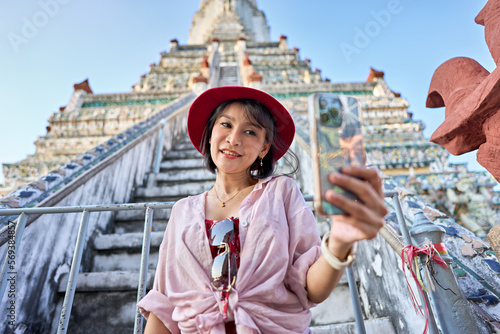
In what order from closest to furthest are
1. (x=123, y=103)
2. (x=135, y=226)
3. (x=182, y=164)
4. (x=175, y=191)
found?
(x=135, y=226)
(x=175, y=191)
(x=182, y=164)
(x=123, y=103)

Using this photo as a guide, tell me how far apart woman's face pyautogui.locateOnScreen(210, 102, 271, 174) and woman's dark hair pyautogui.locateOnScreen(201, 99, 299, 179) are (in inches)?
0.9

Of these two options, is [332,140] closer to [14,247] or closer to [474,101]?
[474,101]

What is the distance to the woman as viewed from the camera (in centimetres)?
74

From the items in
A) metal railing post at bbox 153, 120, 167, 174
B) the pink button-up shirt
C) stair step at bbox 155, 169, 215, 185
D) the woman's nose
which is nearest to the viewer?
the pink button-up shirt

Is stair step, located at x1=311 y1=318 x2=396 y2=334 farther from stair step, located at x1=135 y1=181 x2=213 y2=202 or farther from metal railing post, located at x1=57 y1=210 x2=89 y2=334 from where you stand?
stair step, located at x1=135 y1=181 x2=213 y2=202

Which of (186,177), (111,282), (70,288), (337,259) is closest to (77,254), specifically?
(70,288)

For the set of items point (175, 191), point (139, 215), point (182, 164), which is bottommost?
point (139, 215)

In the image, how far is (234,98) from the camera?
49.8 inches

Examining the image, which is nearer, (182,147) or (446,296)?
(446,296)

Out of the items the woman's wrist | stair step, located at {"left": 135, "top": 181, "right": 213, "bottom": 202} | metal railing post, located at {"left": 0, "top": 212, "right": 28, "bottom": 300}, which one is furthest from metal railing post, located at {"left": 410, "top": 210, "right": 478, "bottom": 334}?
stair step, located at {"left": 135, "top": 181, "right": 213, "bottom": 202}

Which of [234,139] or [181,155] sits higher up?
[181,155]

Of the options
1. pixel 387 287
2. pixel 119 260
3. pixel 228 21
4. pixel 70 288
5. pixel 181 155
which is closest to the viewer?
pixel 70 288

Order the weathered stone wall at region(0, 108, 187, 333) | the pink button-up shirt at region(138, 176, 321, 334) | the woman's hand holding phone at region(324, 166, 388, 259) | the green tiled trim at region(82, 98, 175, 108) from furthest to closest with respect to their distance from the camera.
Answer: the green tiled trim at region(82, 98, 175, 108), the weathered stone wall at region(0, 108, 187, 333), the pink button-up shirt at region(138, 176, 321, 334), the woman's hand holding phone at region(324, 166, 388, 259)

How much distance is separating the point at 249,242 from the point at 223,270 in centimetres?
12
